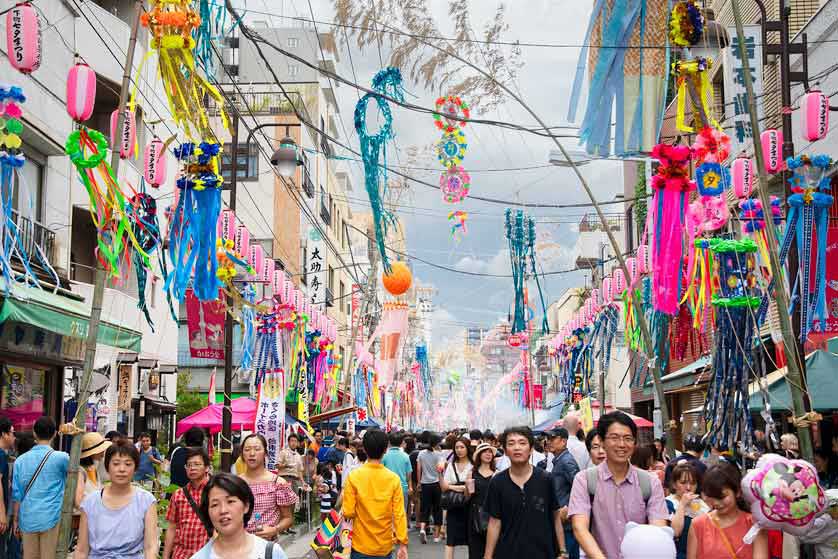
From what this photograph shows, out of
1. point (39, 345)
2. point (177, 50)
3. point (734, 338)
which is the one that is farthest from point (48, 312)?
point (734, 338)

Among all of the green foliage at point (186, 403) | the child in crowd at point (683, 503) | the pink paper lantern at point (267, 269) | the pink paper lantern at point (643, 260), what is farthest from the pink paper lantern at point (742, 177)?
the green foliage at point (186, 403)

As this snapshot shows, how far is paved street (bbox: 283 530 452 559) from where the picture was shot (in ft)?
51.3

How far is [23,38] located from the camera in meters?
11.1

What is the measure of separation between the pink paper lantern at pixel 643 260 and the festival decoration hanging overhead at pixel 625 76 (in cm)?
916

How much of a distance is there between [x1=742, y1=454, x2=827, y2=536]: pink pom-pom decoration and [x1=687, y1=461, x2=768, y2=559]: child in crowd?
93 millimetres

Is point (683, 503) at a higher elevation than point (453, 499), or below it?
higher

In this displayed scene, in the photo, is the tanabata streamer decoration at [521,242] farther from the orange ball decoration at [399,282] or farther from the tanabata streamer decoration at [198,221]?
the tanabata streamer decoration at [198,221]

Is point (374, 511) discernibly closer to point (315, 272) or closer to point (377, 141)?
point (377, 141)

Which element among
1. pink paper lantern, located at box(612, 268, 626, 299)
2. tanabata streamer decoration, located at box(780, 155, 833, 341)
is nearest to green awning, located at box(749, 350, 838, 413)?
tanabata streamer decoration, located at box(780, 155, 833, 341)

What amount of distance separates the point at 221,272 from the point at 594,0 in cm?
886

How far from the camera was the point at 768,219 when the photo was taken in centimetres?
989

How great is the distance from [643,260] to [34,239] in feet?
40.9

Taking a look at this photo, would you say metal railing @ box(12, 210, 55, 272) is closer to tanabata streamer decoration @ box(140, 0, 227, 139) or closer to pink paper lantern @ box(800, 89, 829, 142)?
tanabata streamer decoration @ box(140, 0, 227, 139)

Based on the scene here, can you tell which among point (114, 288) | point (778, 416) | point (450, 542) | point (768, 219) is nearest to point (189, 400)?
point (114, 288)
